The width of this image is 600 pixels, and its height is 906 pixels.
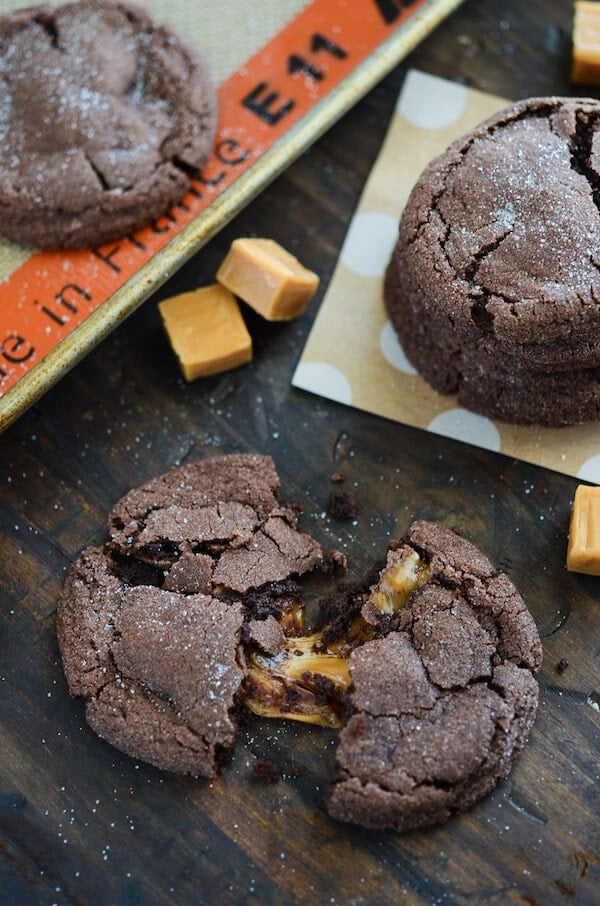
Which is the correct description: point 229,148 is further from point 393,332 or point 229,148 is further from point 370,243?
point 393,332

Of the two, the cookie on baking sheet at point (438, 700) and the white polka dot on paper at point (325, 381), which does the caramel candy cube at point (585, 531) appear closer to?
the cookie on baking sheet at point (438, 700)

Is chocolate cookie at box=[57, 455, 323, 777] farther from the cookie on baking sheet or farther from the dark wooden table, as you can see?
the cookie on baking sheet

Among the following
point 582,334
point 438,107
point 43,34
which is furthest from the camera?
point 438,107

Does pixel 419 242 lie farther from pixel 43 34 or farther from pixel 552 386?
pixel 43 34

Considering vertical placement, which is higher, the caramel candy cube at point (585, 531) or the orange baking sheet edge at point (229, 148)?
the orange baking sheet edge at point (229, 148)

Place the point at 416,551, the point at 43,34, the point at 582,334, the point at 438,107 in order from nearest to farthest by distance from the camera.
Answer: the point at 582,334
the point at 416,551
the point at 43,34
the point at 438,107

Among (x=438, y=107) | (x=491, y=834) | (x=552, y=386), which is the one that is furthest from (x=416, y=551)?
(x=438, y=107)

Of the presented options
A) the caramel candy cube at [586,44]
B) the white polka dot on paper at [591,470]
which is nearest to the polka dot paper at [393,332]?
the white polka dot on paper at [591,470]
